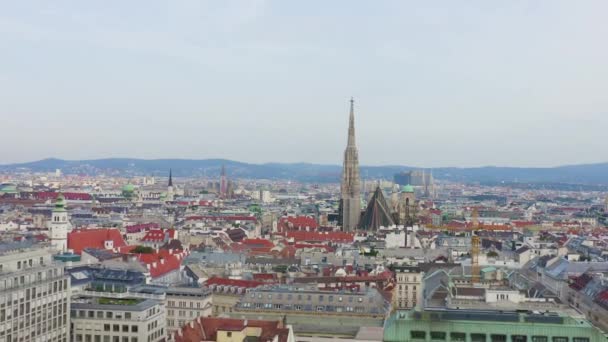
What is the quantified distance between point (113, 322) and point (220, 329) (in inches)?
655

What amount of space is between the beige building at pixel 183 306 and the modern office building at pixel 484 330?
104ft

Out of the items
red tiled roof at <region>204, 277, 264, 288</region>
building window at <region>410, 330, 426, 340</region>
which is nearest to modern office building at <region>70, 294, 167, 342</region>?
red tiled roof at <region>204, 277, 264, 288</region>

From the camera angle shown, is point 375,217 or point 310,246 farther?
point 375,217

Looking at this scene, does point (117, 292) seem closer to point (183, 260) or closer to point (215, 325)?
point (215, 325)

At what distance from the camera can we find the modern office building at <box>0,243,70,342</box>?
63.5 m

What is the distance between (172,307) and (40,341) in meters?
20.3

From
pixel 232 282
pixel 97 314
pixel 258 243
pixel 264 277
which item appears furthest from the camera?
pixel 258 243

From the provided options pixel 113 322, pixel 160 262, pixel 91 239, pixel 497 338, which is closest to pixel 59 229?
pixel 91 239

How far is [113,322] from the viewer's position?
71.9 m

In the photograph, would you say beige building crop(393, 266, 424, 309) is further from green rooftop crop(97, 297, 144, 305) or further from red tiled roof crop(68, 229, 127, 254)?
red tiled roof crop(68, 229, 127, 254)

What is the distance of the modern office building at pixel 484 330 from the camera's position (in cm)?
5700

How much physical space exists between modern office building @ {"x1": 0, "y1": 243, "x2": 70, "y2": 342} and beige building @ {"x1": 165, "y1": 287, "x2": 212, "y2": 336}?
1599cm

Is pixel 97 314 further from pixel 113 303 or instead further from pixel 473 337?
pixel 473 337

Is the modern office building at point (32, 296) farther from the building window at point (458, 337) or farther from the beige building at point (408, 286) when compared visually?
the beige building at point (408, 286)
